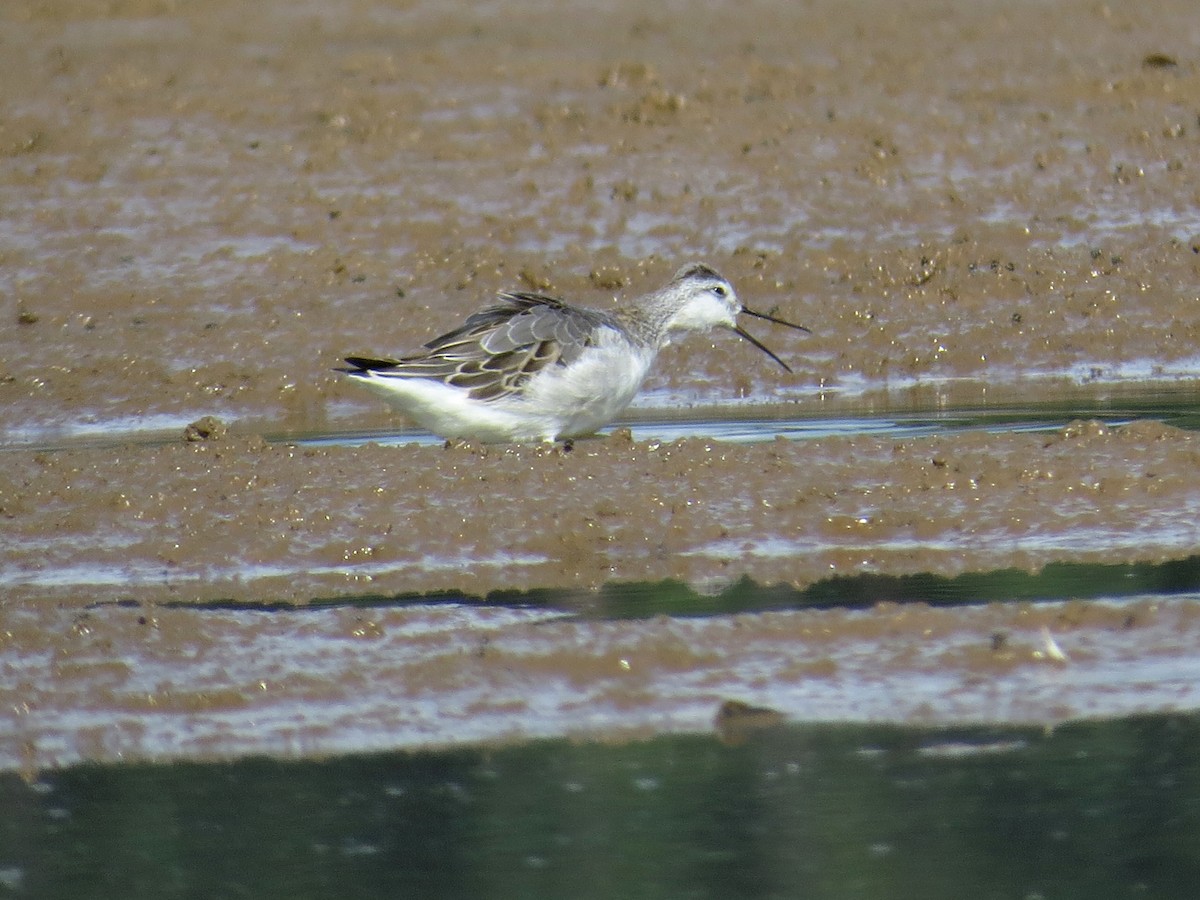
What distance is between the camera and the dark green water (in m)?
5.00

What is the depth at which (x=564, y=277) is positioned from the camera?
1299 centimetres

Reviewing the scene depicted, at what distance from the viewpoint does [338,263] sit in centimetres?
1325

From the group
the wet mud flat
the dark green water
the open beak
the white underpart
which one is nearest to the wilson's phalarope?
the white underpart

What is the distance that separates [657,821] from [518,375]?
451 cm

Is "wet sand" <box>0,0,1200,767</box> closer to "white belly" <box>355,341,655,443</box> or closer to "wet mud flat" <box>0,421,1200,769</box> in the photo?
"wet mud flat" <box>0,421,1200,769</box>

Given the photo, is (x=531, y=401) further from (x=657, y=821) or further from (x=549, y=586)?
(x=657, y=821)

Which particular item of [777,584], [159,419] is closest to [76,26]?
[159,419]

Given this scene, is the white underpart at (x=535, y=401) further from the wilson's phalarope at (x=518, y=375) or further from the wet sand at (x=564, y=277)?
the wet sand at (x=564, y=277)

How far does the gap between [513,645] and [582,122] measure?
8.97 meters

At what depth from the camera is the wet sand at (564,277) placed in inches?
309

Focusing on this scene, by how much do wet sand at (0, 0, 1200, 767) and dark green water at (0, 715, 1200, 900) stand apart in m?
0.29

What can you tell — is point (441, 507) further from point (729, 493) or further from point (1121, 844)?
point (1121, 844)

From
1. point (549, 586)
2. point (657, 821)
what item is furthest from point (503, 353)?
point (657, 821)

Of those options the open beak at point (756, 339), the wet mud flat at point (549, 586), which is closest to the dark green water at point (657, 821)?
the wet mud flat at point (549, 586)
